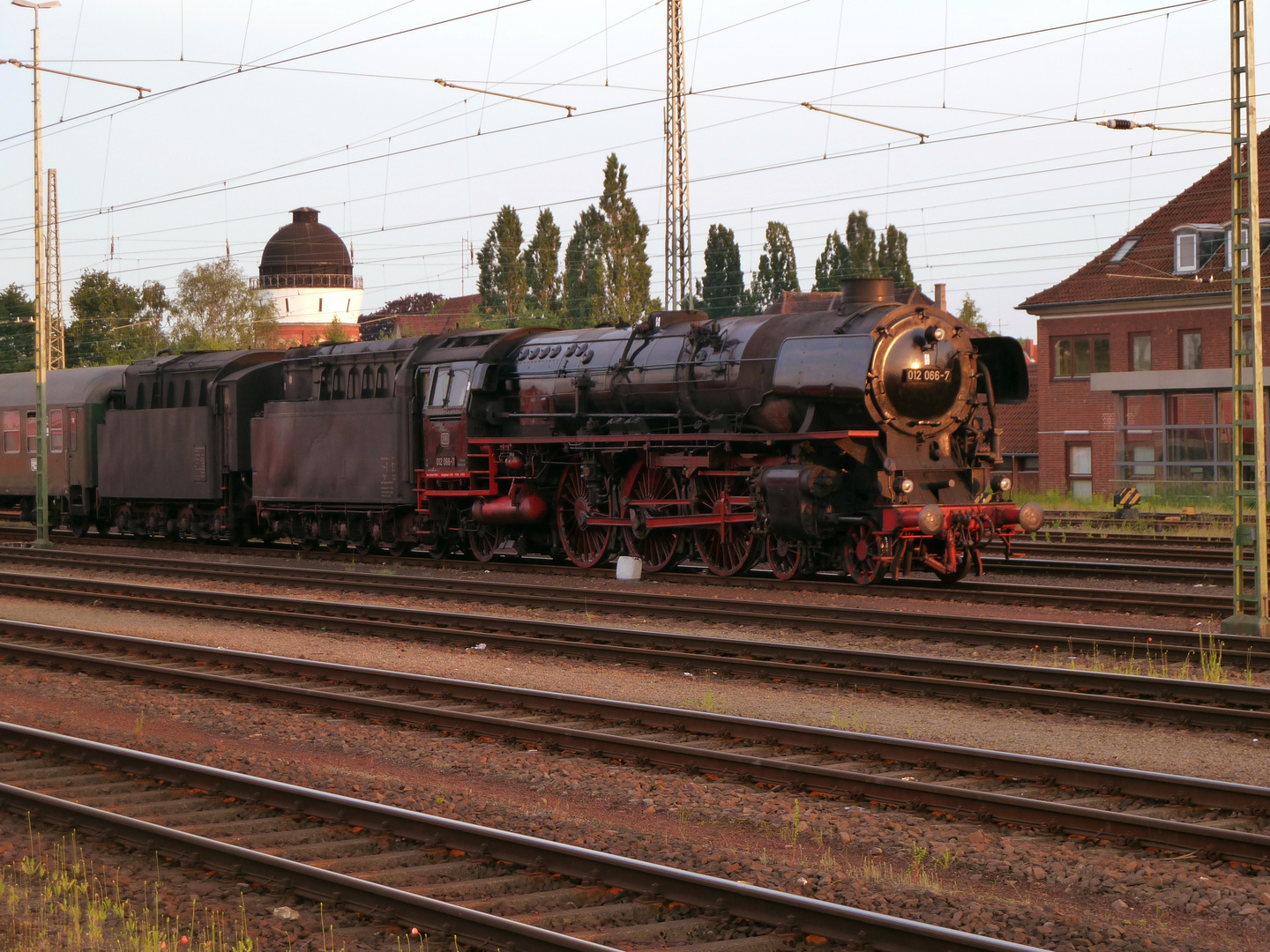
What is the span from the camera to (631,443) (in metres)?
18.4

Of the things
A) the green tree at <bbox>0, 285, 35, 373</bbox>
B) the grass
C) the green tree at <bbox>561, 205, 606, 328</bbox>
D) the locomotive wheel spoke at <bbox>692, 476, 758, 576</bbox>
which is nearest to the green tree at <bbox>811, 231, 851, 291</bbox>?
the green tree at <bbox>561, 205, 606, 328</bbox>

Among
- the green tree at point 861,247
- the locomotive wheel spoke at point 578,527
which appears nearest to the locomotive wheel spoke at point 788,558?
the locomotive wheel spoke at point 578,527

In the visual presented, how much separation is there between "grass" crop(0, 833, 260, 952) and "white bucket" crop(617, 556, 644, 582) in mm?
12024

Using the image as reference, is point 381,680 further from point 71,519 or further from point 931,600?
point 71,519

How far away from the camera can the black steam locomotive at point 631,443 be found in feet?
53.7

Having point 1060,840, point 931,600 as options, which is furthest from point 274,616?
point 1060,840

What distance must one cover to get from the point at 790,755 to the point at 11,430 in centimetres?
2786

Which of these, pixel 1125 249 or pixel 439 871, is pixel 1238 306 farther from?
pixel 1125 249

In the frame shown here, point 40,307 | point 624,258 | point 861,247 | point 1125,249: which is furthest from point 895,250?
point 40,307

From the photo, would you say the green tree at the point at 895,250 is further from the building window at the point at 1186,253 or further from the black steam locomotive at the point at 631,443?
the black steam locomotive at the point at 631,443

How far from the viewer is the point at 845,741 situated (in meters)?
8.48

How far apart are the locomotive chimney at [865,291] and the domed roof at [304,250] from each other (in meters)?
68.5

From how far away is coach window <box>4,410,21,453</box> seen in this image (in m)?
31.0

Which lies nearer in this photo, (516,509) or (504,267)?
(516,509)
